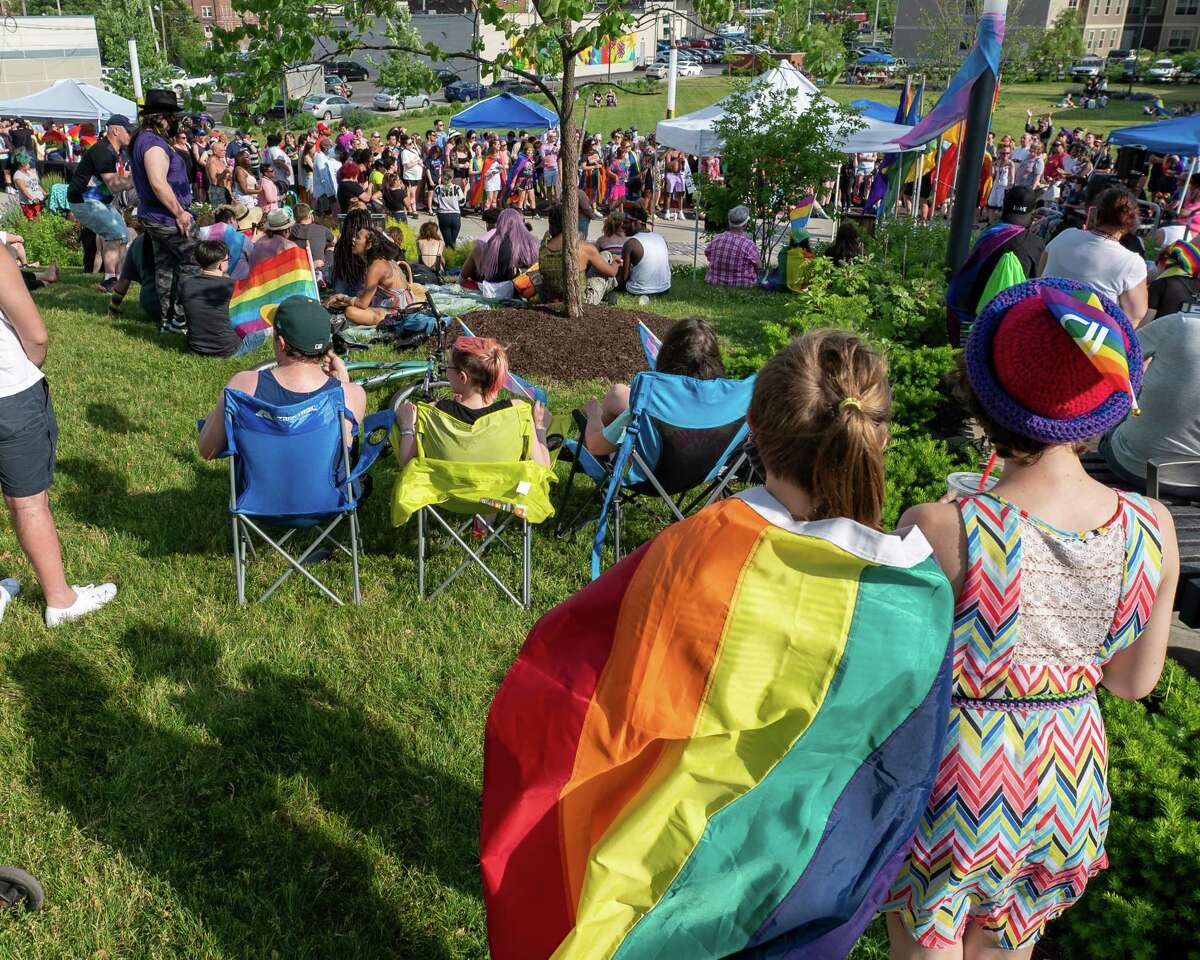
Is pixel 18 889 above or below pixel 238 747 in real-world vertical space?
above

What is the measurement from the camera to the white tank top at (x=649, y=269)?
472 inches

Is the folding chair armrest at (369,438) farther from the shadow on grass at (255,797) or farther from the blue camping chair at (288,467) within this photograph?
the shadow on grass at (255,797)

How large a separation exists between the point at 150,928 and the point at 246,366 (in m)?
6.45

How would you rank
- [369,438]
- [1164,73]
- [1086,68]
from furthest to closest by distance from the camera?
[1086,68] < [1164,73] < [369,438]

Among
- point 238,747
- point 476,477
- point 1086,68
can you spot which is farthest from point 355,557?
point 1086,68

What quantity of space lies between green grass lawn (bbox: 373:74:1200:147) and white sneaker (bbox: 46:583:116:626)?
123 ft

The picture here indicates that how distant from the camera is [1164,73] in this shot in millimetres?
58125

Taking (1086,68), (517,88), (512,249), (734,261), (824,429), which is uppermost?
(824,429)

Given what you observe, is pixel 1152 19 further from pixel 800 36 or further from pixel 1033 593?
pixel 1033 593

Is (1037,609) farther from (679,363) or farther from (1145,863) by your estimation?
(679,363)

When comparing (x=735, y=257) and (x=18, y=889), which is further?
(x=735, y=257)

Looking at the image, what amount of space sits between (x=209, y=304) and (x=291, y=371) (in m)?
4.65

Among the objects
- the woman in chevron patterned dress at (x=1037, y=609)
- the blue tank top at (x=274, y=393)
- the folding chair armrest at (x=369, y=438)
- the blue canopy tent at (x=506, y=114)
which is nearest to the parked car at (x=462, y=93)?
the blue canopy tent at (x=506, y=114)

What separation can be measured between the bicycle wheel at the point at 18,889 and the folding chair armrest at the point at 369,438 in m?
2.35
